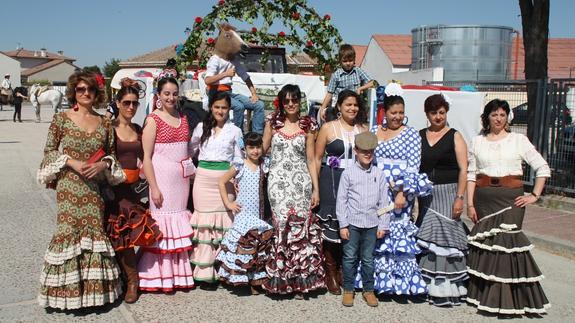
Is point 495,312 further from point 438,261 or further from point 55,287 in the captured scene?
point 55,287

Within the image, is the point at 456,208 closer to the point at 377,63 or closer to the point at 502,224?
the point at 502,224

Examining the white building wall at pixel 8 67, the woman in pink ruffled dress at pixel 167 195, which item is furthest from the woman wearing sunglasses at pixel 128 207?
the white building wall at pixel 8 67

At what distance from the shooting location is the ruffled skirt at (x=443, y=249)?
4.66 meters

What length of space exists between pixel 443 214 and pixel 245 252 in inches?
69.2

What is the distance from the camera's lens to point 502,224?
4.55m

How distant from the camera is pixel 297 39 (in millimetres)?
7832

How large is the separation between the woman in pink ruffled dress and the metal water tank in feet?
89.0

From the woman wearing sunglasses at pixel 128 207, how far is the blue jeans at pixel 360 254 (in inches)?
65.1

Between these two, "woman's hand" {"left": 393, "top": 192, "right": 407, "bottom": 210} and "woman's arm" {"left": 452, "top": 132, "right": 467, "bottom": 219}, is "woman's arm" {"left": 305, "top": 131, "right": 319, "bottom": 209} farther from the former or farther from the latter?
"woman's arm" {"left": 452, "top": 132, "right": 467, "bottom": 219}

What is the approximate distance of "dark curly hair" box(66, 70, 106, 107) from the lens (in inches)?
171

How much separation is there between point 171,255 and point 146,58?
3802 centimetres

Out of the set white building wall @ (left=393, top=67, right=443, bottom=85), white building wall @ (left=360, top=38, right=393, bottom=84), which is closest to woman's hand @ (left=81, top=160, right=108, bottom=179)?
white building wall @ (left=393, top=67, right=443, bottom=85)

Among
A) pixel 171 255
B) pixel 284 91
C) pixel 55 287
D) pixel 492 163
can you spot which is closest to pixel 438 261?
pixel 492 163

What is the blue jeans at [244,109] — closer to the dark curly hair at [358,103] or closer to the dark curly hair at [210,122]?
the dark curly hair at [210,122]
